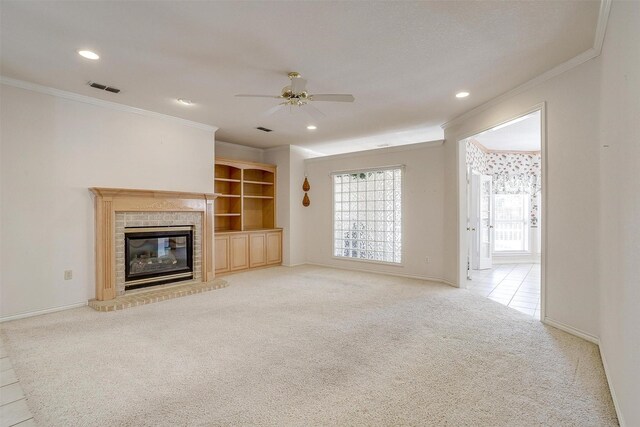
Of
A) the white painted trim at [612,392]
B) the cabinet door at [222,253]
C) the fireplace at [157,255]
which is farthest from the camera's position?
the cabinet door at [222,253]

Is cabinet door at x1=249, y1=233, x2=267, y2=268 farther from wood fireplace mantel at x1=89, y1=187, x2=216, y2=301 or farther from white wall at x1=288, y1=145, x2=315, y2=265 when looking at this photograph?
wood fireplace mantel at x1=89, y1=187, x2=216, y2=301

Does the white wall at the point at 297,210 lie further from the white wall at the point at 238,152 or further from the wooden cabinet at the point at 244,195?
the white wall at the point at 238,152

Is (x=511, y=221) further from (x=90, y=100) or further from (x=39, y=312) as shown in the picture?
(x=39, y=312)

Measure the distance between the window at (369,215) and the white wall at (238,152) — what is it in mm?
1996

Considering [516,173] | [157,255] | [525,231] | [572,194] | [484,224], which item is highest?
[516,173]

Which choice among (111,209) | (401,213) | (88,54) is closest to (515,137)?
(401,213)

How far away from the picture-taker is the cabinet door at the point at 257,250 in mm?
6454

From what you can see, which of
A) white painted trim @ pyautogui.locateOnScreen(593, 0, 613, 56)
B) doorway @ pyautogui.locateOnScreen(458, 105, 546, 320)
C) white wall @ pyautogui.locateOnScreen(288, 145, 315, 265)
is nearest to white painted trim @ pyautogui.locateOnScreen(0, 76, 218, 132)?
white wall @ pyautogui.locateOnScreen(288, 145, 315, 265)

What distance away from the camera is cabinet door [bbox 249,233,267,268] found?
21.2 feet

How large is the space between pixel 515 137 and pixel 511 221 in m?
2.51

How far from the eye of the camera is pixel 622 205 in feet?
6.18

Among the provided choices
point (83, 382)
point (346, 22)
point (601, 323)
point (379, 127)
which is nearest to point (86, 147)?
point (83, 382)

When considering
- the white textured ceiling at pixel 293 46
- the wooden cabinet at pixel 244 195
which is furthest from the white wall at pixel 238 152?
the white textured ceiling at pixel 293 46

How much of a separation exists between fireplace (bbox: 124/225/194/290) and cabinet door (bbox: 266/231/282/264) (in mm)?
1954
